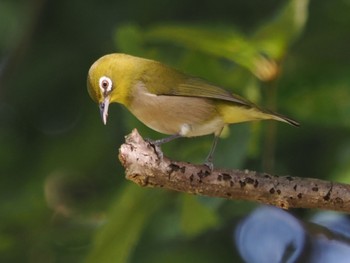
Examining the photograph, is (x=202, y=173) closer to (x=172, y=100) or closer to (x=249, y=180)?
(x=249, y=180)

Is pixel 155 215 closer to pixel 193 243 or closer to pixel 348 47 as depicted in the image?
pixel 193 243

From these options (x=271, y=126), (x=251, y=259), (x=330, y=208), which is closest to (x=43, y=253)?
(x=251, y=259)

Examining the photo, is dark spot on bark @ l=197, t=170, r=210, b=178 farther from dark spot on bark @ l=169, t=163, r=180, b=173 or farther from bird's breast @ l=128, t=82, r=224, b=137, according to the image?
bird's breast @ l=128, t=82, r=224, b=137

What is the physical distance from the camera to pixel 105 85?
10.2ft

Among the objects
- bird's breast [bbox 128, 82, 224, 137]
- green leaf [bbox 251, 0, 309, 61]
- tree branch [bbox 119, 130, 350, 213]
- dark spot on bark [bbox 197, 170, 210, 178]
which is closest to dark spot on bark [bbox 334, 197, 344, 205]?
tree branch [bbox 119, 130, 350, 213]

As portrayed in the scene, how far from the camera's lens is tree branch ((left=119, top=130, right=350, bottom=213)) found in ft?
7.48

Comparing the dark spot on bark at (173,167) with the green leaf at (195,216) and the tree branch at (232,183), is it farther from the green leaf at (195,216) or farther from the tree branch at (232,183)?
the green leaf at (195,216)

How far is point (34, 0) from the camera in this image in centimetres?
426

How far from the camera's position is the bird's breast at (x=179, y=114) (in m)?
2.90

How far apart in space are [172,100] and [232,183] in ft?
2.29

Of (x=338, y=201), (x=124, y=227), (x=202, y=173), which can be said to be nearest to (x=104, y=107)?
(x=124, y=227)

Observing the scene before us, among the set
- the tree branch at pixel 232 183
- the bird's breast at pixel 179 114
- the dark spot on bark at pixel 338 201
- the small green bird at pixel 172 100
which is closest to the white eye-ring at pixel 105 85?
the small green bird at pixel 172 100

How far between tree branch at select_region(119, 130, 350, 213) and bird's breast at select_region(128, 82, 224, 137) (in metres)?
0.57

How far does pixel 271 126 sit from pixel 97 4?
4.10ft
